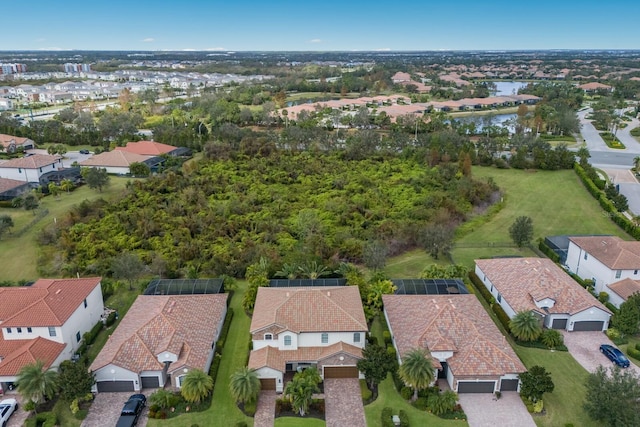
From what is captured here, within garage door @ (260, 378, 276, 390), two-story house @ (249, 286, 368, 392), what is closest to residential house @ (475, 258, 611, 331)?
two-story house @ (249, 286, 368, 392)

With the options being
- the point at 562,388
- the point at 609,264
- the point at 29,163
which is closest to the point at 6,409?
the point at 562,388

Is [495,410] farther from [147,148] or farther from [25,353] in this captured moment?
[147,148]

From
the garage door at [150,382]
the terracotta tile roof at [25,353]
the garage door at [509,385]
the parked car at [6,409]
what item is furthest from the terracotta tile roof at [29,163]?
the garage door at [509,385]

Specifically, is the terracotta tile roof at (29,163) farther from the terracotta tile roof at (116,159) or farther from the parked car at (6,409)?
the parked car at (6,409)

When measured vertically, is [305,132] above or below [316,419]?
above

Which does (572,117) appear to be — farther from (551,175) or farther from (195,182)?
(195,182)

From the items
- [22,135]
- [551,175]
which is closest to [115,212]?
[22,135]

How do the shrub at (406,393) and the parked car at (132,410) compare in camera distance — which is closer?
the parked car at (132,410)

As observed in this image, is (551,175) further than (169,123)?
No
